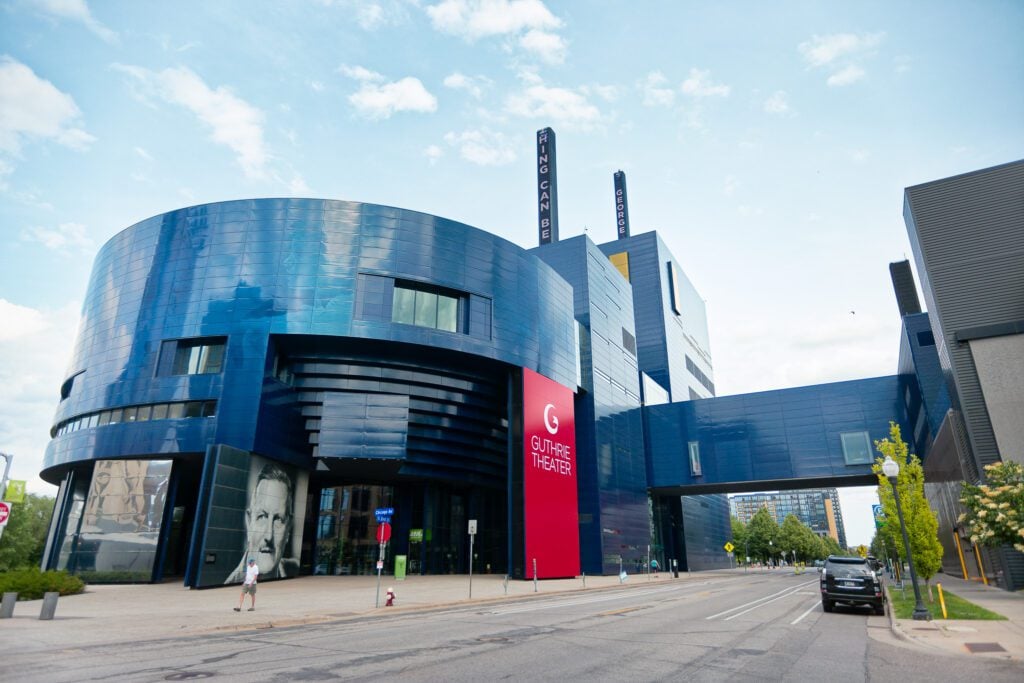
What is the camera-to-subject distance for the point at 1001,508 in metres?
18.1

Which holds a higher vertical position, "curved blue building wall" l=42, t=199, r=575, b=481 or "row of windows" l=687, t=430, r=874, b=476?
"curved blue building wall" l=42, t=199, r=575, b=481

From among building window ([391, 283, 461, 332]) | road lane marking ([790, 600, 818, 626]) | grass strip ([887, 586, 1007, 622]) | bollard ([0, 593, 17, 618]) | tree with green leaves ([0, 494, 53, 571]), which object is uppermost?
building window ([391, 283, 461, 332])

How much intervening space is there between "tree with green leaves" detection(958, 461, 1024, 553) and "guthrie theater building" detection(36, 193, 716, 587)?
27.3 m

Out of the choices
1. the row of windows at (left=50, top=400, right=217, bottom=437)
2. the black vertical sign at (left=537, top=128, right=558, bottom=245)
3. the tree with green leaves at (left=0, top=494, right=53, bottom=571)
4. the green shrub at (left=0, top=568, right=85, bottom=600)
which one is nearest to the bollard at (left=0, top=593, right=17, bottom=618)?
the green shrub at (left=0, top=568, right=85, bottom=600)

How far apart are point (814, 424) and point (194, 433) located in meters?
56.4

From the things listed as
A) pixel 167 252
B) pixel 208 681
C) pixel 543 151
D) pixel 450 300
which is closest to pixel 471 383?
pixel 450 300

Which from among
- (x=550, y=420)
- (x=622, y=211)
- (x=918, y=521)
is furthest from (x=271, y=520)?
(x=622, y=211)

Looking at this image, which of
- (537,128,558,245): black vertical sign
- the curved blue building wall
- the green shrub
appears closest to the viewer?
the green shrub

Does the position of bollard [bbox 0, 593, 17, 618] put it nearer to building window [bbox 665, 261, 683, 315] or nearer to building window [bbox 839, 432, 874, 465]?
building window [bbox 839, 432, 874, 465]

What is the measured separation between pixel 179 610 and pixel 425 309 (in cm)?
2461

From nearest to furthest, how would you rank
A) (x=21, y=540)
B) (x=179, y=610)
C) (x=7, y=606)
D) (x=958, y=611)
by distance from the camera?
(x=7, y=606), (x=958, y=611), (x=179, y=610), (x=21, y=540)

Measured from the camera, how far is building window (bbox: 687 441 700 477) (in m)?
63.8

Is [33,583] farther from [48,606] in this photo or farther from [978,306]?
[978,306]

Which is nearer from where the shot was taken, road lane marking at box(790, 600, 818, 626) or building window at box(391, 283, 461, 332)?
road lane marking at box(790, 600, 818, 626)
